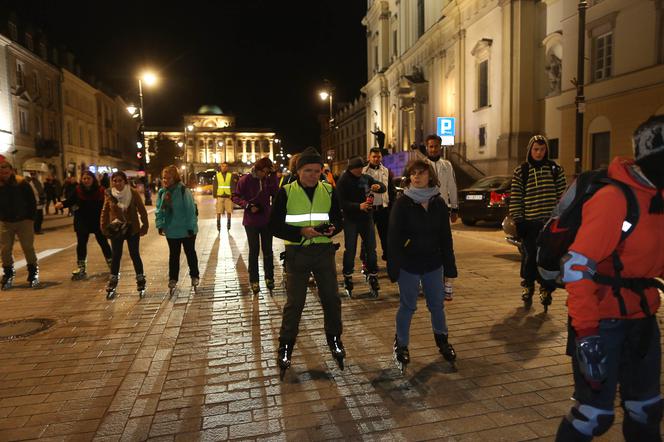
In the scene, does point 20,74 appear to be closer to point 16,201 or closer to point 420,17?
point 420,17

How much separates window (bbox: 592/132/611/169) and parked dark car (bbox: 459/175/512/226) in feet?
18.8

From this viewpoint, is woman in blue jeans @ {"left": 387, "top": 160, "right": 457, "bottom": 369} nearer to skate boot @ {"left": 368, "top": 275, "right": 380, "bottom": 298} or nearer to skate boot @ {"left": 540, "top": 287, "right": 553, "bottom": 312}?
skate boot @ {"left": 540, "top": 287, "right": 553, "bottom": 312}

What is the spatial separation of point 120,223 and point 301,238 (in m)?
4.05

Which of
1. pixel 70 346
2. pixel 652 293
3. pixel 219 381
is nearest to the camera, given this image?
pixel 652 293

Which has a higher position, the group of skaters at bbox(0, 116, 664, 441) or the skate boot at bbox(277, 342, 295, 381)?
the group of skaters at bbox(0, 116, 664, 441)

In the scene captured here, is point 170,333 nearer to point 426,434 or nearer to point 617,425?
point 426,434

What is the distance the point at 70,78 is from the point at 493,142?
39.0 metres

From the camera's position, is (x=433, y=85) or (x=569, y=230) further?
(x=433, y=85)

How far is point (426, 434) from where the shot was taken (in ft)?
10.7

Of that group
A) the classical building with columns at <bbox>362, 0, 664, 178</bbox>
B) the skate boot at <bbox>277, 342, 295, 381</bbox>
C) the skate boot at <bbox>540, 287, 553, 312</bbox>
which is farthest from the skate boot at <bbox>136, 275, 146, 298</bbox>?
the classical building with columns at <bbox>362, 0, 664, 178</bbox>

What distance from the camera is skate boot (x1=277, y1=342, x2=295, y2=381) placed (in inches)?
166

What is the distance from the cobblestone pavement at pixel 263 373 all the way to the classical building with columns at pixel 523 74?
13.8 m

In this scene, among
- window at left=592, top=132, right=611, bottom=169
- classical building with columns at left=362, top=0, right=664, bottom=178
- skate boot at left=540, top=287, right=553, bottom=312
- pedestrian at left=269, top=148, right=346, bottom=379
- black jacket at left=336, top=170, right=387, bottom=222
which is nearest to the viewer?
pedestrian at left=269, top=148, right=346, bottom=379

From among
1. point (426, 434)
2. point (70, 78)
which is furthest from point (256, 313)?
point (70, 78)
